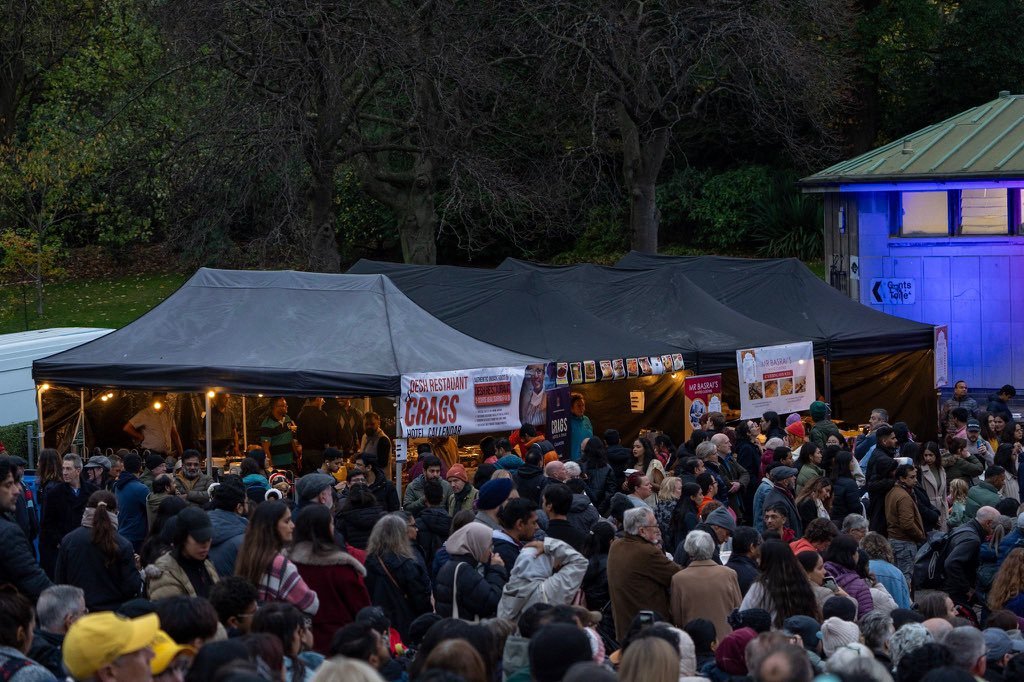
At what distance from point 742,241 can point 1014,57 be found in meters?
8.44

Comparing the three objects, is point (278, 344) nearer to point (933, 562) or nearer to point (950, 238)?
point (933, 562)

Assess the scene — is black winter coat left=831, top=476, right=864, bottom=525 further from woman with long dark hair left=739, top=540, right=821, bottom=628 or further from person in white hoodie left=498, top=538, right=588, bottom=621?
person in white hoodie left=498, top=538, right=588, bottom=621

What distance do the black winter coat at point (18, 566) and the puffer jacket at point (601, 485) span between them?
5.52 metres

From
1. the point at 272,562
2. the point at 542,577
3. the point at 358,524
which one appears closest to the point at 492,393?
the point at 358,524

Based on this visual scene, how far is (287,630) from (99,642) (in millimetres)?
954

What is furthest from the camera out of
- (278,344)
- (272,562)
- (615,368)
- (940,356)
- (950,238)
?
(950,238)

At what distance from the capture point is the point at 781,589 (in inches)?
285

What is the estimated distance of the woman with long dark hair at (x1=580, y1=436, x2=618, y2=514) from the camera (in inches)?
478

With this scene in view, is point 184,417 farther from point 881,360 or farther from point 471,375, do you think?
point 881,360

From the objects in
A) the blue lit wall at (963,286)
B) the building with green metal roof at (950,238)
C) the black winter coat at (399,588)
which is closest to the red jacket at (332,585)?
the black winter coat at (399,588)

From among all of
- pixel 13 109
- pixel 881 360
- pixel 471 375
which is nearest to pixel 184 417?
pixel 471 375

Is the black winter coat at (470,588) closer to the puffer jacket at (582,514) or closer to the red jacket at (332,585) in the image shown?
the red jacket at (332,585)

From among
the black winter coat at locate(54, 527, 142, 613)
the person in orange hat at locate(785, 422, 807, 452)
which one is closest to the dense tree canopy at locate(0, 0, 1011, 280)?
the person in orange hat at locate(785, 422, 807, 452)

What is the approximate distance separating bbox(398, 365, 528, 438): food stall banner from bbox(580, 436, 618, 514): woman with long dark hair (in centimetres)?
217
